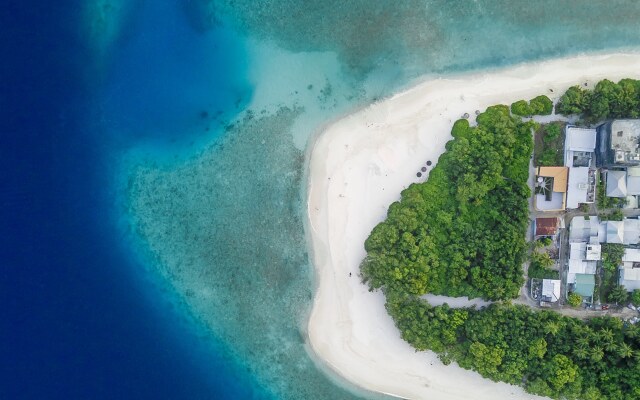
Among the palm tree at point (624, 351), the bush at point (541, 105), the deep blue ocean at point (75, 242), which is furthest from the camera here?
the deep blue ocean at point (75, 242)

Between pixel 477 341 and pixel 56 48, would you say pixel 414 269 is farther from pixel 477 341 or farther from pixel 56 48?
pixel 56 48

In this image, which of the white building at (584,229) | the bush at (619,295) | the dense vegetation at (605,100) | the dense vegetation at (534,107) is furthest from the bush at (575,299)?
the dense vegetation at (534,107)

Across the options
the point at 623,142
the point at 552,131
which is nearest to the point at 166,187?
the point at 552,131

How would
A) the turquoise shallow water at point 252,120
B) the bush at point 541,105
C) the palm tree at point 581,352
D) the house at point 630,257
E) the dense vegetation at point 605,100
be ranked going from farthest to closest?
1. the turquoise shallow water at point 252,120
2. the bush at point 541,105
3. the house at point 630,257
4. the dense vegetation at point 605,100
5. the palm tree at point 581,352

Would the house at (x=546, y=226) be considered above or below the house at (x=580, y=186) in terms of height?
below

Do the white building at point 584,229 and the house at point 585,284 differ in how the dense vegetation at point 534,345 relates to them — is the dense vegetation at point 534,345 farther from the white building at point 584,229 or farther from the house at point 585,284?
the white building at point 584,229

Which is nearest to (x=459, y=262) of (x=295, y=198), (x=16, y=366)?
(x=295, y=198)

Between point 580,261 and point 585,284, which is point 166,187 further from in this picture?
point 585,284
